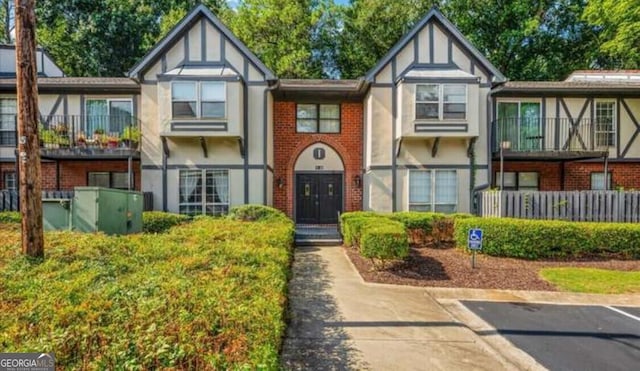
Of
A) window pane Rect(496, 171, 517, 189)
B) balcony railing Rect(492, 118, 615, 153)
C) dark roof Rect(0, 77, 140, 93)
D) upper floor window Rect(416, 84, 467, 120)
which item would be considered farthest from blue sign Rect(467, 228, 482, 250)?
dark roof Rect(0, 77, 140, 93)

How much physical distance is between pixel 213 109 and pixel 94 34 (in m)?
19.4

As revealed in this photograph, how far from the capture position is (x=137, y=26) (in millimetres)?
28062

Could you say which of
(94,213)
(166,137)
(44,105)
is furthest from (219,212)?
(44,105)

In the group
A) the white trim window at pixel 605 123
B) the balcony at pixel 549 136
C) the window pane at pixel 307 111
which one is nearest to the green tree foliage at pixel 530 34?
the white trim window at pixel 605 123

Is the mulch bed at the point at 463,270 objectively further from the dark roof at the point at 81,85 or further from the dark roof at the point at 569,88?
the dark roof at the point at 81,85

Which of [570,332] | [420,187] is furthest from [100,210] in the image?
[420,187]

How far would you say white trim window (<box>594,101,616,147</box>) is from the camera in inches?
637

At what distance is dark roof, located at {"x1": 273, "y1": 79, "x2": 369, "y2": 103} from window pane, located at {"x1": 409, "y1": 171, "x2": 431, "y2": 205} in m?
4.03

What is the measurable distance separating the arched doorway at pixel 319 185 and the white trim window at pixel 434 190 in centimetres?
309

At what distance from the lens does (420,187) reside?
15156 millimetres

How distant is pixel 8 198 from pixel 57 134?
9.20ft

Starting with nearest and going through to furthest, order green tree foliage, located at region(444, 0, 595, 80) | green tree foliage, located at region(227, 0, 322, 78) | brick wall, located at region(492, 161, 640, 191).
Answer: brick wall, located at region(492, 161, 640, 191) < green tree foliage, located at region(227, 0, 322, 78) < green tree foliage, located at region(444, 0, 595, 80)

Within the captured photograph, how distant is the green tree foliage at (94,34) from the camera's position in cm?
2702

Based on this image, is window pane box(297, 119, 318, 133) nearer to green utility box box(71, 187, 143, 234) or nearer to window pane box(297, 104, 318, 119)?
window pane box(297, 104, 318, 119)
